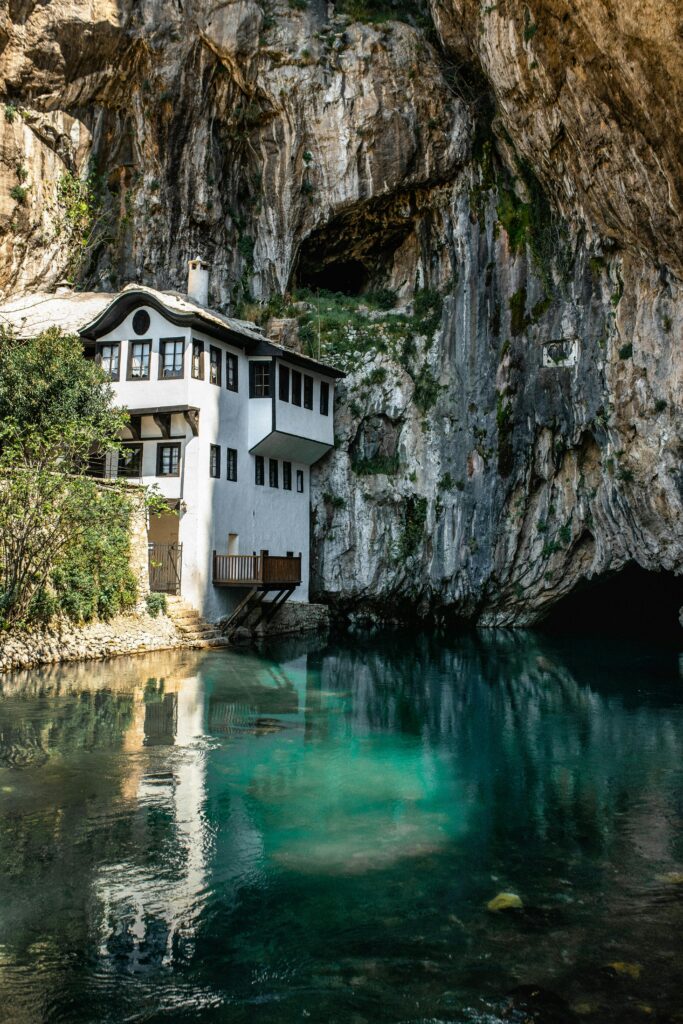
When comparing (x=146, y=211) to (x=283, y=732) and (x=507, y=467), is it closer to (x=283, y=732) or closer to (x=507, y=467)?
(x=507, y=467)

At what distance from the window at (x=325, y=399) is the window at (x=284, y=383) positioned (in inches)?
103

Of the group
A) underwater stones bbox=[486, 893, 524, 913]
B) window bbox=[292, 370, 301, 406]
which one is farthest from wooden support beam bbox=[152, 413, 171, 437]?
underwater stones bbox=[486, 893, 524, 913]

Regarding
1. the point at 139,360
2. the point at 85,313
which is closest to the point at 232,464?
the point at 139,360

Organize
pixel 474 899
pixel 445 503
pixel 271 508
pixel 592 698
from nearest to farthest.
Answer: pixel 474 899 → pixel 592 698 → pixel 271 508 → pixel 445 503

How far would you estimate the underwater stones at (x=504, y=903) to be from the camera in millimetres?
8023

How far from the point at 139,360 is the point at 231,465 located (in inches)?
191

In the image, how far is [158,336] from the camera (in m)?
29.6

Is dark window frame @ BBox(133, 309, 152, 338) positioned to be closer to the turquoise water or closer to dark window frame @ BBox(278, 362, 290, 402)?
dark window frame @ BBox(278, 362, 290, 402)

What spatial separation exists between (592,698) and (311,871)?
1301cm

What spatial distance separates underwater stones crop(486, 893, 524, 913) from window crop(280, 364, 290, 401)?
2557 cm

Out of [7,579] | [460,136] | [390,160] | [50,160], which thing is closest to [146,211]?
[50,160]

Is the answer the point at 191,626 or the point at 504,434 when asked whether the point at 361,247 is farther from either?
the point at 191,626

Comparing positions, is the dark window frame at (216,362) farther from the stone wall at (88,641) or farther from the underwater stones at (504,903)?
the underwater stones at (504,903)

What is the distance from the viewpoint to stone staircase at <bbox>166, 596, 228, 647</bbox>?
2714 centimetres
